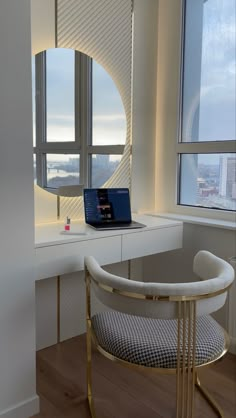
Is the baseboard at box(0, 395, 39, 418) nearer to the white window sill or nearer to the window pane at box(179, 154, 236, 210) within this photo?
the white window sill

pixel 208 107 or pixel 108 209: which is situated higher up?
pixel 208 107

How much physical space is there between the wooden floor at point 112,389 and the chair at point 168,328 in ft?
1.30

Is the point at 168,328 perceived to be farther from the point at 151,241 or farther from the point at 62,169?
the point at 62,169

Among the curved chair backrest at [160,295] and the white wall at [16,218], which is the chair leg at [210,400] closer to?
the curved chair backrest at [160,295]

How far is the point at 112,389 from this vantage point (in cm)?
206

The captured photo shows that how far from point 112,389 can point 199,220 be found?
1163mm

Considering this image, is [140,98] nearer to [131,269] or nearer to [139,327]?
[131,269]

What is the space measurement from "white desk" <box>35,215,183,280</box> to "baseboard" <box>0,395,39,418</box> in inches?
22.2

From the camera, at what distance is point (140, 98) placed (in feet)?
9.20

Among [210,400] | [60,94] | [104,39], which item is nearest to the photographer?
[210,400]

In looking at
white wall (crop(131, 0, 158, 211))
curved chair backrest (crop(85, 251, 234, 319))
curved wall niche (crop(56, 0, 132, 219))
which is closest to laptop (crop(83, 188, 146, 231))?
curved wall niche (crop(56, 0, 132, 219))

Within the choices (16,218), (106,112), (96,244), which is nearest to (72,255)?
(96,244)

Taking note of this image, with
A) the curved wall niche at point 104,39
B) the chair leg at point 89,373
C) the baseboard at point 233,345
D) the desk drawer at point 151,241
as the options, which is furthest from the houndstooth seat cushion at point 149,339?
the curved wall niche at point 104,39

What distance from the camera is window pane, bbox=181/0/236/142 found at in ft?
8.23
